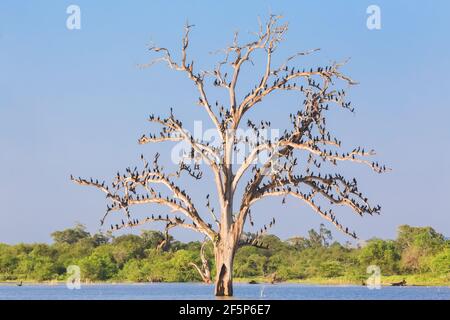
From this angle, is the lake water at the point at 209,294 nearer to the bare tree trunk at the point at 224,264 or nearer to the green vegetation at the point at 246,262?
the bare tree trunk at the point at 224,264

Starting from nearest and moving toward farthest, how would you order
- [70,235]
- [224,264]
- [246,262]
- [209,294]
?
[224,264] → [209,294] → [246,262] → [70,235]

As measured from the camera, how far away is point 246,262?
208 feet

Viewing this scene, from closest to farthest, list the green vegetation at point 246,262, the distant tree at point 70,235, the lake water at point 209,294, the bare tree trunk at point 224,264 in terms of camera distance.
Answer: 1. the bare tree trunk at point 224,264
2. the lake water at point 209,294
3. the green vegetation at point 246,262
4. the distant tree at point 70,235

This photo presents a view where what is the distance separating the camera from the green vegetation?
58875mm

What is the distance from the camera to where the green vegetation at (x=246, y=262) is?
58.9 m

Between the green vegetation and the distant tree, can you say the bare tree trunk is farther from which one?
the distant tree

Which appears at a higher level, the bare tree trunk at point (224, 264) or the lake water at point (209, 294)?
the bare tree trunk at point (224, 264)

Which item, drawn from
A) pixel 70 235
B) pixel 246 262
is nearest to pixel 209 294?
pixel 246 262

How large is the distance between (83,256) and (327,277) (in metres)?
17.0

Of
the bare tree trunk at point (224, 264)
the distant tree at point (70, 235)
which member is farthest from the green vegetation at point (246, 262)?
the bare tree trunk at point (224, 264)

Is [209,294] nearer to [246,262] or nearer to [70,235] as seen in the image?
[246,262]

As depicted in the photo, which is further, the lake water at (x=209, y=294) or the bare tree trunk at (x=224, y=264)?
the lake water at (x=209, y=294)
